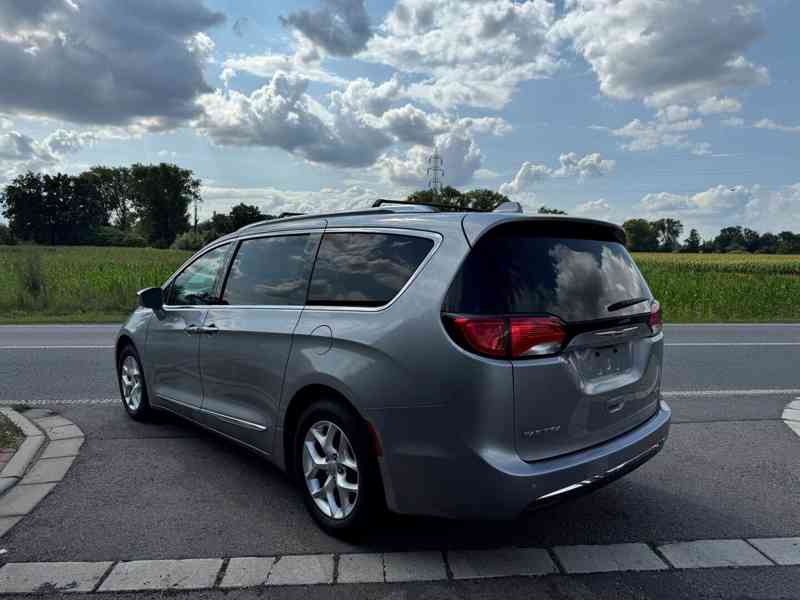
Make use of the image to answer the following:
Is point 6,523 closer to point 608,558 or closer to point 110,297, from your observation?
point 608,558

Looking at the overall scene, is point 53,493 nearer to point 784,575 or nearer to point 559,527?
point 559,527

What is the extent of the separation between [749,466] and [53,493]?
4737 mm

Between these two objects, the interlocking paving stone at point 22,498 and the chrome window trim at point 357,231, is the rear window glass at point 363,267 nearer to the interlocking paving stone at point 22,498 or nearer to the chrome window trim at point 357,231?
the chrome window trim at point 357,231

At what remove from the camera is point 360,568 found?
310cm

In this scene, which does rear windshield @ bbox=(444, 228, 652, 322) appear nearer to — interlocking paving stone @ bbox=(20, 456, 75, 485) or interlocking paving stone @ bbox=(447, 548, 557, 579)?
interlocking paving stone @ bbox=(447, 548, 557, 579)

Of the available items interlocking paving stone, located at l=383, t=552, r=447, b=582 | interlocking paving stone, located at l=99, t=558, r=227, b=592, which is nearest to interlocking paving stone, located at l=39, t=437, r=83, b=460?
interlocking paving stone, located at l=99, t=558, r=227, b=592

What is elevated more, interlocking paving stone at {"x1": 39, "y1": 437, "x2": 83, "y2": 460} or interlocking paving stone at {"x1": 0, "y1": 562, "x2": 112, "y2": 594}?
interlocking paving stone at {"x1": 39, "y1": 437, "x2": 83, "y2": 460}

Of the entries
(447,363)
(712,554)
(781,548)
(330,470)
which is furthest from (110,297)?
(781,548)

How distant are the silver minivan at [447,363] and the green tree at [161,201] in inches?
4208

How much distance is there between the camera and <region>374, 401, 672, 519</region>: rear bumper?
9.23 feet

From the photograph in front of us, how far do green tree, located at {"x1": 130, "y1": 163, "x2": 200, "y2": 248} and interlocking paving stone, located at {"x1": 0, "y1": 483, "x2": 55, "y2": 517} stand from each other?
348 ft

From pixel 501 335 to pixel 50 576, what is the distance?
→ 7.97 feet

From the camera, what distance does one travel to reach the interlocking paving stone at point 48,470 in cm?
429

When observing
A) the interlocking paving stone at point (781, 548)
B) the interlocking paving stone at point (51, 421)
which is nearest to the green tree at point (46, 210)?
the interlocking paving stone at point (51, 421)
